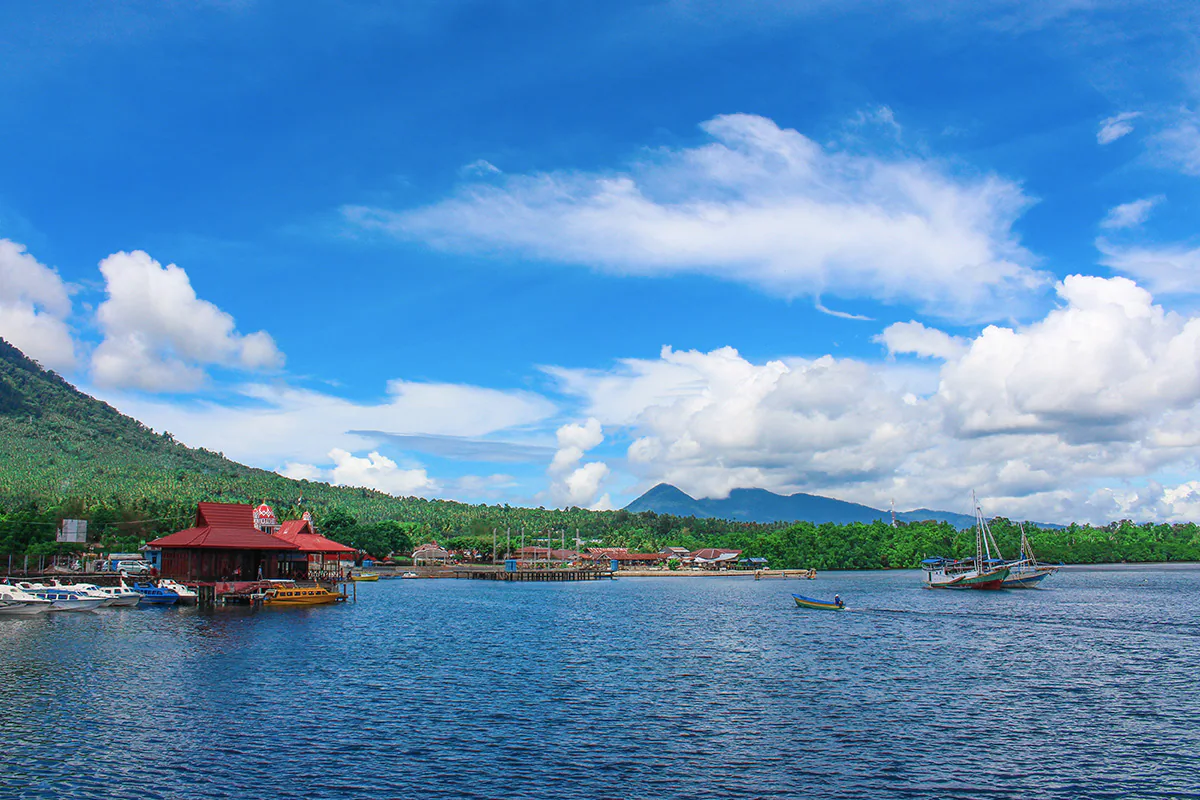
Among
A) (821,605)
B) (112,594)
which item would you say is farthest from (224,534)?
(821,605)

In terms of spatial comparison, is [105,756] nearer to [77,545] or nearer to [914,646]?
[914,646]

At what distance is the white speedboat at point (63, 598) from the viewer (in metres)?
73.1

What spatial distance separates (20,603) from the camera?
7169cm

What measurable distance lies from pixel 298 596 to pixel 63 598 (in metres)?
21.4

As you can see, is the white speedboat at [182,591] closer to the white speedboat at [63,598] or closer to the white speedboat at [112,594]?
the white speedboat at [112,594]

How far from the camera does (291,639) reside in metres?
56.5

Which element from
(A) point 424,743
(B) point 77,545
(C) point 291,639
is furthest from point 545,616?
(B) point 77,545

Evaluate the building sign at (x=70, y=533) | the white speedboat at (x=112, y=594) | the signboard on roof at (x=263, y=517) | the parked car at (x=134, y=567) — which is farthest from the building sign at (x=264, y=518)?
the white speedboat at (x=112, y=594)

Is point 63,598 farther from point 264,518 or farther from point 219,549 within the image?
point 264,518

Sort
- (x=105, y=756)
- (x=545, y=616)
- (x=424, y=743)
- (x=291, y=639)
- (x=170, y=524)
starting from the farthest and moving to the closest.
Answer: (x=170, y=524), (x=545, y=616), (x=291, y=639), (x=424, y=743), (x=105, y=756)

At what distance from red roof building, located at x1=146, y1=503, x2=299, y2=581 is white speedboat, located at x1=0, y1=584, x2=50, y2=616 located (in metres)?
14.4

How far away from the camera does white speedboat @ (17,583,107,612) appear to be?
73.1 meters

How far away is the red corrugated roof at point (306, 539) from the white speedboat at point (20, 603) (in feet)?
110

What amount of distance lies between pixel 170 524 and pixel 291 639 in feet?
325
